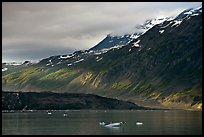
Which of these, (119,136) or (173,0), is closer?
(173,0)

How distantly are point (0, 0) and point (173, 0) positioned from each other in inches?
425

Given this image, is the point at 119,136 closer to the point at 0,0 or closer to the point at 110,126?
the point at 110,126

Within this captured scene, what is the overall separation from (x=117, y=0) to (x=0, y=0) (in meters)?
7.31

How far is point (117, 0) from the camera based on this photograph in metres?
25.4

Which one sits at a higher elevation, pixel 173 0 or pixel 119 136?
pixel 173 0

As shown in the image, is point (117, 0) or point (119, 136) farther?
point (119, 136)

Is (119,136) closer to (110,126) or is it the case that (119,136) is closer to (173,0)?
(110,126)

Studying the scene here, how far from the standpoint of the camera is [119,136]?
292 feet

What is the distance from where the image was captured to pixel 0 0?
1029 inches

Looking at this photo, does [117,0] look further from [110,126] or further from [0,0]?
[110,126]

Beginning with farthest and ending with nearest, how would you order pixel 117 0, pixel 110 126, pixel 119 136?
pixel 110 126, pixel 119 136, pixel 117 0

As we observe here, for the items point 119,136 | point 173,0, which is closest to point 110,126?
point 119,136

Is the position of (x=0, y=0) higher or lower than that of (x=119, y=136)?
higher

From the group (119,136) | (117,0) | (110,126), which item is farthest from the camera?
(110,126)
